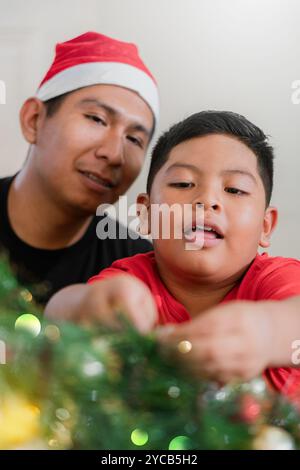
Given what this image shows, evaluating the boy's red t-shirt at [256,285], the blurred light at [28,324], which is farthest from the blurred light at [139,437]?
the boy's red t-shirt at [256,285]

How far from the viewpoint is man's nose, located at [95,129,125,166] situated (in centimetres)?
82

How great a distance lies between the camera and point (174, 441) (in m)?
0.43

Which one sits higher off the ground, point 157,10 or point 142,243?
point 157,10

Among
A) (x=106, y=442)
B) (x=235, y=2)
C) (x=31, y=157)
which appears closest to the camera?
(x=106, y=442)

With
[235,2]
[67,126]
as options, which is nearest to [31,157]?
[67,126]

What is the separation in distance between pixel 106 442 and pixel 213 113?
18.8 inches

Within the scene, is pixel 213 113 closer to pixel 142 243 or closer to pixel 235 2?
pixel 235 2

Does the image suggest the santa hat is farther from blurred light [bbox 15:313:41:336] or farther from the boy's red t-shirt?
blurred light [bbox 15:313:41:336]

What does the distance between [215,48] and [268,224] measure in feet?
0.80

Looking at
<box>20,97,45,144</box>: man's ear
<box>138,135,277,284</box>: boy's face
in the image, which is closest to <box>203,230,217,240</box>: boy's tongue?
<box>138,135,277,284</box>: boy's face

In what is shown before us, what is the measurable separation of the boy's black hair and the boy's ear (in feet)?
0.05

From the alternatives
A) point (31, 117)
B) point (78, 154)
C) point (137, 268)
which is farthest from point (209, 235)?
point (31, 117)

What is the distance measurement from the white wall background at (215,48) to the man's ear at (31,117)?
5cm

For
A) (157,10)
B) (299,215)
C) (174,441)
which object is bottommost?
(174,441)
